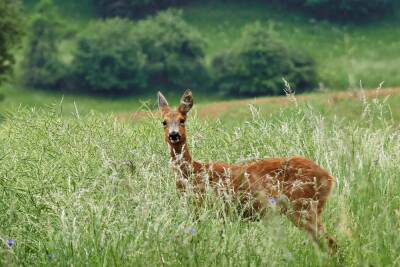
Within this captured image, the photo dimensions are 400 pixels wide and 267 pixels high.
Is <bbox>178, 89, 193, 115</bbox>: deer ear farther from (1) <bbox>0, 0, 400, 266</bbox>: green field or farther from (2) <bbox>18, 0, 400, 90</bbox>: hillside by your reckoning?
(2) <bbox>18, 0, 400, 90</bbox>: hillside

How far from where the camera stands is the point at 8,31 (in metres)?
30.9

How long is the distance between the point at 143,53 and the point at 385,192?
4943 centimetres

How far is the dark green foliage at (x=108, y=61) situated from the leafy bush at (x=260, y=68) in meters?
5.15

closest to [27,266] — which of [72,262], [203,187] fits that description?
[72,262]

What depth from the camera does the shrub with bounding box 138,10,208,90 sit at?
5428 cm

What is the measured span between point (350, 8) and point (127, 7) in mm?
17118

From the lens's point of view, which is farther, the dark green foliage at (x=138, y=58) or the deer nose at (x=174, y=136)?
the dark green foliage at (x=138, y=58)

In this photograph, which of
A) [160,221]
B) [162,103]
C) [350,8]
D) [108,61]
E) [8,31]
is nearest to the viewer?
[160,221]

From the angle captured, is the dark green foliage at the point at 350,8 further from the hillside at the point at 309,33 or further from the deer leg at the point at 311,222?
the deer leg at the point at 311,222

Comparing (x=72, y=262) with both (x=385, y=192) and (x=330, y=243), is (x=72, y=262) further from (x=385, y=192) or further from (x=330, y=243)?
(x=385, y=192)

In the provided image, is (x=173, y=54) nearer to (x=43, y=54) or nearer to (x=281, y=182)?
(x=43, y=54)

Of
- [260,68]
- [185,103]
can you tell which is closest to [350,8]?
[260,68]

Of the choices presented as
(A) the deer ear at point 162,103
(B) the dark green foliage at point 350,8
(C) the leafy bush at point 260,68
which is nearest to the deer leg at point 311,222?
(A) the deer ear at point 162,103

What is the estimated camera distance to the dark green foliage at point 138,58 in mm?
53312
